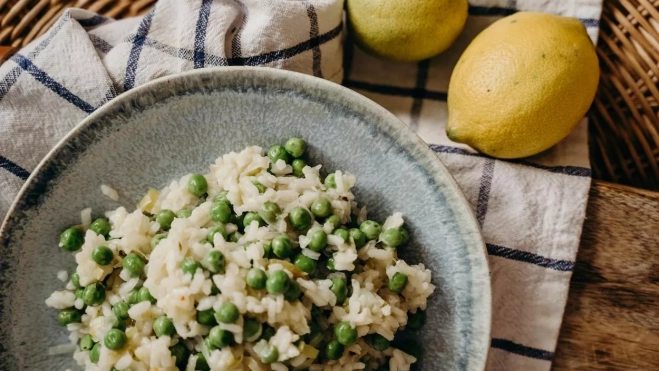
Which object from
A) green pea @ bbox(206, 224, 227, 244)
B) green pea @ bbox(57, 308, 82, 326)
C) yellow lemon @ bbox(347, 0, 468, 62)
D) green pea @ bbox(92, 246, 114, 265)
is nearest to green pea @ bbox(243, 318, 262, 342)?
green pea @ bbox(206, 224, 227, 244)

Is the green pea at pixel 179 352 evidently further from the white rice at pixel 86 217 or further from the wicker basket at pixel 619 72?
the wicker basket at pixel 619 72

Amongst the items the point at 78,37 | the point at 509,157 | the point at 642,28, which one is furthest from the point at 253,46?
the point at 642,28

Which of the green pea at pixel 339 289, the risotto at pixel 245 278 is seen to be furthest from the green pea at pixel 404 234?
the green pea at pixel 339 289

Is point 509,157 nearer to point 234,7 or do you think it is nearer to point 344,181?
point 344,181

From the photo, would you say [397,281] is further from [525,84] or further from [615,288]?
[615,288]

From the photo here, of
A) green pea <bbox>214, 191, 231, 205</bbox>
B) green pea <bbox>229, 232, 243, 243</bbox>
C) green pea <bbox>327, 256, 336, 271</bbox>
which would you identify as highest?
green pea <bbox>214, 191, 231, 205</bbox>

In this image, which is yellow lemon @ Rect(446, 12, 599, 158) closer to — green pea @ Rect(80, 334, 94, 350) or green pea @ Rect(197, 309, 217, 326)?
green pea @ Rect(197, 309, 217, 326)
